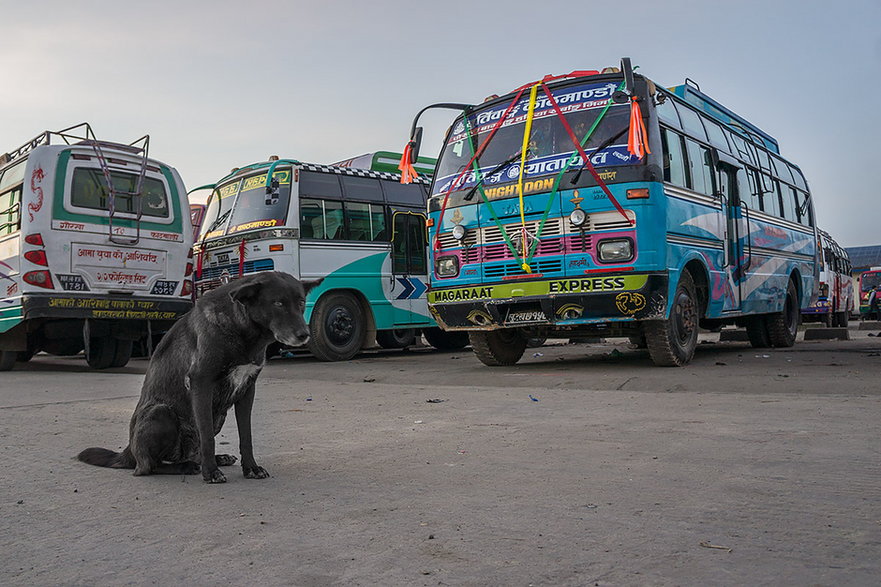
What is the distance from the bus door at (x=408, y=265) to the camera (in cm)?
1411

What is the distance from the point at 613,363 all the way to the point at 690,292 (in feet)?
4.44

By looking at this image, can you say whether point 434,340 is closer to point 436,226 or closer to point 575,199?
point 436,226

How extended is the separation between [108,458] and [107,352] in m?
8.29

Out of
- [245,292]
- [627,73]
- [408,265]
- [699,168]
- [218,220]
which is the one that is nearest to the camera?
[245,292]

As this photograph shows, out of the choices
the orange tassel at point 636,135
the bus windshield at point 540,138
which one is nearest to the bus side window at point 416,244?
the bus windshield at point 540,138

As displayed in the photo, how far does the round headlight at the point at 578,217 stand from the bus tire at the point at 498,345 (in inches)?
86.4

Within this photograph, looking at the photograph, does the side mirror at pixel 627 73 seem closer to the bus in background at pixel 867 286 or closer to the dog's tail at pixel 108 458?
the dog's tail at pixel 108 458

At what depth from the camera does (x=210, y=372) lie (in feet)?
12.5

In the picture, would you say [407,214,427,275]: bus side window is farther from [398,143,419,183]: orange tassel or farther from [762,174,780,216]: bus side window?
[762,174,780,216]: bus side window

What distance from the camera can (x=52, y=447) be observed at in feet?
16.1

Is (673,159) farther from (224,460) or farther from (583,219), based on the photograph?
(224,460)

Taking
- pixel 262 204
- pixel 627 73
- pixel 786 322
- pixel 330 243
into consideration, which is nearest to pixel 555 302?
pixel 627 73

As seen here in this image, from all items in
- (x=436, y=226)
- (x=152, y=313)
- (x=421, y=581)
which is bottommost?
(x=421, y=581)

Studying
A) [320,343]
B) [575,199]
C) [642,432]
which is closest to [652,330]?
[575,199]
